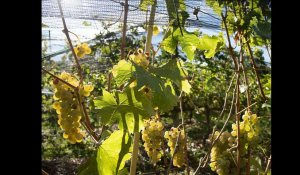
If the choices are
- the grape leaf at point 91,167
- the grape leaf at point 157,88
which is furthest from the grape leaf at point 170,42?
the grape leaf at point 91,167

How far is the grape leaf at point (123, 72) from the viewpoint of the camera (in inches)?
44.5

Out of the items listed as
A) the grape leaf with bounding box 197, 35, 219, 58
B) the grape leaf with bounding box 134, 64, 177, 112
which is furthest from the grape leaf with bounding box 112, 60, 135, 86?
the grape leaf with bounding box 197, 35, 219, 58

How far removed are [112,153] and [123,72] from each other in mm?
217

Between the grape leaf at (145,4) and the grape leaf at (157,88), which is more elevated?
the grape leaf at (145,4)

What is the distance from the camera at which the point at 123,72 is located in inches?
44.8

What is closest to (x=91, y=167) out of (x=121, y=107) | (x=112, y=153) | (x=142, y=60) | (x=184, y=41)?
(x=112, y=153)

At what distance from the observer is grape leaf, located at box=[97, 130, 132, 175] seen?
113 cm

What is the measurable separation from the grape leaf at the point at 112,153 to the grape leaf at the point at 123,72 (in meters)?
0.14

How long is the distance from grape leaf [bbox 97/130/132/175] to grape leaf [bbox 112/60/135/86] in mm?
144

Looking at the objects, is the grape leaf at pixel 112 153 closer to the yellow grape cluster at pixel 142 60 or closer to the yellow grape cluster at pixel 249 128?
the yellow grape cluster at pixel 142 60

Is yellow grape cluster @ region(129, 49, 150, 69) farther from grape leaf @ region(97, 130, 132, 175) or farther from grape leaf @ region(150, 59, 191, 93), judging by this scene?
grape leaf @ region(97, 130, 132, 175)
